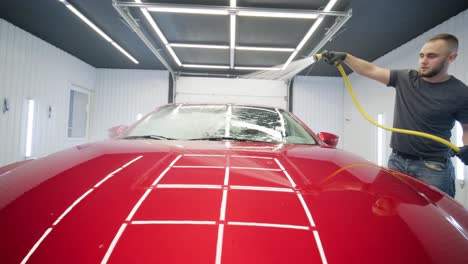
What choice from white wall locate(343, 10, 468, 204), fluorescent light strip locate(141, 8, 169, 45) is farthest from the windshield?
white wall locate(343, 10, 468, 204)

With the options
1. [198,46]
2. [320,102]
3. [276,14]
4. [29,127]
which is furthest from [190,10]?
[320,102]

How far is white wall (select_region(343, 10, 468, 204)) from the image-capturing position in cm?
479

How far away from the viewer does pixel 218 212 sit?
2.08ft

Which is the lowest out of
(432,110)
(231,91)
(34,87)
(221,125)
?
(221,125)

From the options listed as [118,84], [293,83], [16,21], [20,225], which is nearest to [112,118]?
[118,84]

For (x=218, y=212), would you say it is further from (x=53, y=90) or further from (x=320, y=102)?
(x=320, y=102)

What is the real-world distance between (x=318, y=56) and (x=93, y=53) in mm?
7647

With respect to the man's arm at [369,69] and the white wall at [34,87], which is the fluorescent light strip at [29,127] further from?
the man's arm at [369,69]

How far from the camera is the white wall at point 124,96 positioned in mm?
9383

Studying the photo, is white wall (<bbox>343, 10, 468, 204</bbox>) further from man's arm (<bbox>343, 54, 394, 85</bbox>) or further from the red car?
the red car

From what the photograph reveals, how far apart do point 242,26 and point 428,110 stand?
172 inches

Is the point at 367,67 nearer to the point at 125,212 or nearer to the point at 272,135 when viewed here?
the point at 272,135

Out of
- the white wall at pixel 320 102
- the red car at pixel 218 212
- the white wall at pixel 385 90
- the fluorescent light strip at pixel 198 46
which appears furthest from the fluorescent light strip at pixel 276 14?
the white wall at pixel 320 102

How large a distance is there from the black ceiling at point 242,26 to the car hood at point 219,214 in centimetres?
445
